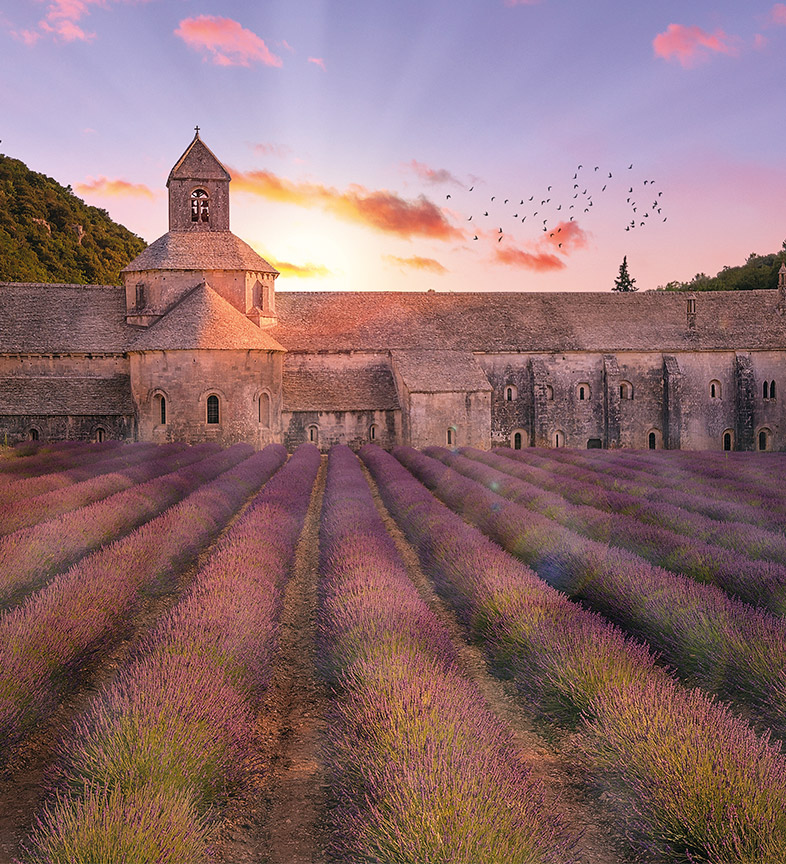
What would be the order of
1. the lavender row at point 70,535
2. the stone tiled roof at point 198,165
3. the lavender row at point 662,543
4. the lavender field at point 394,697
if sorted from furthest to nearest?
the stone tiled roof at point 198,165
the lavender row at point 70,535
the lavender row at point 662,543
the lavender field at point 394,697

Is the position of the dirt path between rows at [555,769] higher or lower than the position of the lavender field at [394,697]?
lower

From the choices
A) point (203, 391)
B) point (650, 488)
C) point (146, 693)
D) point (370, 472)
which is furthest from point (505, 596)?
point (203, 391)

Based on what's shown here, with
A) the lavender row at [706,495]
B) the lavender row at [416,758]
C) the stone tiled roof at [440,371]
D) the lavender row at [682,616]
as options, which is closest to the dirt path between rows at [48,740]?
the lavender row at [416,758]

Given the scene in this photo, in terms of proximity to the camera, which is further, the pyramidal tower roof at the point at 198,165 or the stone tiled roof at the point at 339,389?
Result: the pyramidal tower roof at the point at 198,165

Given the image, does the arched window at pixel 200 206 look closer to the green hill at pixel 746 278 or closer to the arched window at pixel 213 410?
the arched window at pixel 213 410

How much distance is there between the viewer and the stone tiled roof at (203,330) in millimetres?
27203

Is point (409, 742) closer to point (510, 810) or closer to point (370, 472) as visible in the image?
point (510, 810)

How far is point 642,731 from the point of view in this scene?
11.8ft

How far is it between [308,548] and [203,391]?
17.4 m

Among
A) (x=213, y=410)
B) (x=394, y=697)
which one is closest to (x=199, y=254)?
(x=213, y=410)

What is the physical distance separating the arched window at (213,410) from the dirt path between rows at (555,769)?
2214cm

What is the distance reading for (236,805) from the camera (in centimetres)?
386

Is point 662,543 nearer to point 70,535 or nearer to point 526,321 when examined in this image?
point 70,535

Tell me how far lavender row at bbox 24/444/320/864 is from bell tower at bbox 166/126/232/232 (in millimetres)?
30038
